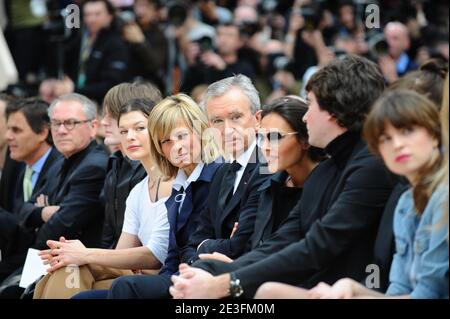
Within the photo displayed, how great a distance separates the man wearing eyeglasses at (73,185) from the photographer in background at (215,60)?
3.18 meters

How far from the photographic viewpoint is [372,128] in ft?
12.8

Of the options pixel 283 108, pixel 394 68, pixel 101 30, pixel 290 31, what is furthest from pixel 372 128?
pixel 290 31

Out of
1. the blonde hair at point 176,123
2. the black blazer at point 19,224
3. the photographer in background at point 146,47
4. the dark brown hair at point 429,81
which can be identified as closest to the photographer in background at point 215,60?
the photographer in background at point 146,47

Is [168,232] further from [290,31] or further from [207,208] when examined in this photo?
[290,31]

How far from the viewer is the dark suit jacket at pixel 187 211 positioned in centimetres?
544

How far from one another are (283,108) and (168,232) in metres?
1.13

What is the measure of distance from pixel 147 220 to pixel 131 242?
0.19m

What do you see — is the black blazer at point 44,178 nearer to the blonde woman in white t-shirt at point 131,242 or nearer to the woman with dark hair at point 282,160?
the blonde woman in white t-shirt at point 131,242

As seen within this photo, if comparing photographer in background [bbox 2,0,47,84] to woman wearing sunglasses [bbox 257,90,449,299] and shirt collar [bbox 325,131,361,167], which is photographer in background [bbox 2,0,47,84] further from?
woman wearing sunglasses [bbox 257,90,449,299]

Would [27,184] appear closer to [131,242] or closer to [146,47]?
[131,242]

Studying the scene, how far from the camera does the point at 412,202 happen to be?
3.88m

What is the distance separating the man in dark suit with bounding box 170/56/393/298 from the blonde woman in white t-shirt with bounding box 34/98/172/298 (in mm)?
1045

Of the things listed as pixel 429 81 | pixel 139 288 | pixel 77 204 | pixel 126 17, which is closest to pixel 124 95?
pixel 77 204

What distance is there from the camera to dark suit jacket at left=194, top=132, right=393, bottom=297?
4.21 metres
